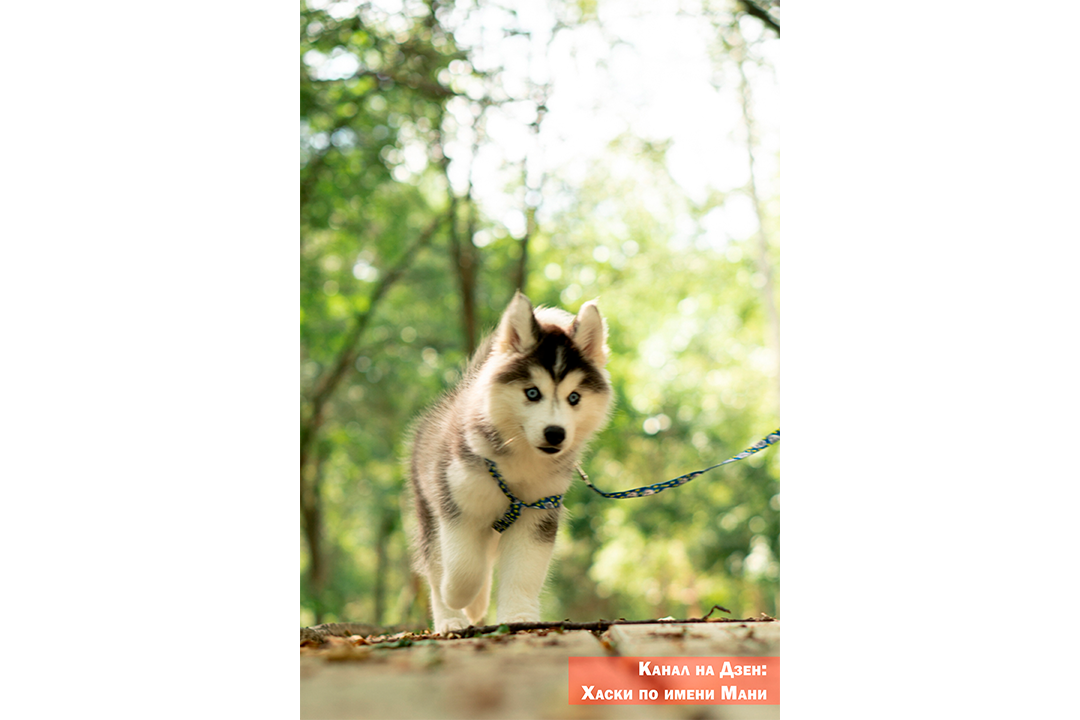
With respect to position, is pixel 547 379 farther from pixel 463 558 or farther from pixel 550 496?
pixel 463 558

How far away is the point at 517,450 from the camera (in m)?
4.09

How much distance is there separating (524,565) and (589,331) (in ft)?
4.57

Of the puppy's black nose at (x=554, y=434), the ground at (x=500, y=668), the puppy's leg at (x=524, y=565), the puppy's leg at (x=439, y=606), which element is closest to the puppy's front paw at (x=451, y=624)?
the puppy's leg at (x=439, y=606)

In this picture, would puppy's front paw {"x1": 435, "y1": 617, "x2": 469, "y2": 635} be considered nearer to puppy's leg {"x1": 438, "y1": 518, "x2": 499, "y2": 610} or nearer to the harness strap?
puppy's leg {"x1": 438, "y1": 518, "x2": 499, "y2": 610}

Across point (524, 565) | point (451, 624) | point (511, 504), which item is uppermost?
A: point (511, 504)

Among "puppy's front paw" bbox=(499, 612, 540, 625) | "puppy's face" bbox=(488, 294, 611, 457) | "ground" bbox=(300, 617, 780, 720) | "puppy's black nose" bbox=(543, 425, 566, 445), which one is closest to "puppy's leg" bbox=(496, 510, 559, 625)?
"puppy's front paw" bbox=(499, 612, 540, 625)

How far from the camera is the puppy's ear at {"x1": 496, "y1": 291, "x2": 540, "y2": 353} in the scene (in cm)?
406

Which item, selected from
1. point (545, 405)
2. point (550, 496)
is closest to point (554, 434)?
point (545, 405)

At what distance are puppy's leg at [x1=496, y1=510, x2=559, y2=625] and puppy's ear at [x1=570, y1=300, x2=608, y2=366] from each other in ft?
3.24

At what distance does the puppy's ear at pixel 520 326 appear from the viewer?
13.3 feet

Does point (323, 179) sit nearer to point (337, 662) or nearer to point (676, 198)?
point (676, 198)

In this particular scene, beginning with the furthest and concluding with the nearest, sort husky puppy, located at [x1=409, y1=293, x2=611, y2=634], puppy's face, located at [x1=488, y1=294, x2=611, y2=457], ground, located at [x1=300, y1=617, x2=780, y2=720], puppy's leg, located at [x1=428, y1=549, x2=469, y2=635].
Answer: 1. puppy's leg, located at [x1=428, y1=549, x2=469, y2=635]
2. husky puppy, located at [x1=409, y1=293, x2=611, y2=634]
3. puppy's face, located at [x1=488, y1=294, x2=611, y2=457]
4. ground, located at [x1=300, y1=617, x2=780, y2=720]

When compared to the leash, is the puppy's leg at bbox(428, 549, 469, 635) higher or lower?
lower

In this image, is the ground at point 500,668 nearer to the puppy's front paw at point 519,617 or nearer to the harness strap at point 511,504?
the puppy's front paw at point 519,617
